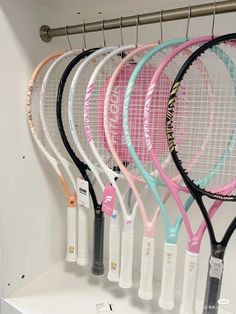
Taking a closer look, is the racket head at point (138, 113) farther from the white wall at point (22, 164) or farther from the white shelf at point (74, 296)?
the white shelf at point (74, 296)

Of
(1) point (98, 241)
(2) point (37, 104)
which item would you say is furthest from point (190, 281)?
(2) point (37, 104)

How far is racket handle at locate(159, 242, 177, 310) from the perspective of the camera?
816 mm

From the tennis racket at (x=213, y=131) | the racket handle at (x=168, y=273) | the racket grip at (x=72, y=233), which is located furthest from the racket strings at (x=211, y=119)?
the racket grip at (x=72, y=233)

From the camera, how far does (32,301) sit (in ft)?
3.36

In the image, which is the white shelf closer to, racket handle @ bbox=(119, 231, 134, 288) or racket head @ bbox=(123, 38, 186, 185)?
racket handle @ bbox=(119, 231, 134, 288)

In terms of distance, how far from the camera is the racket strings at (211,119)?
2.71 ft

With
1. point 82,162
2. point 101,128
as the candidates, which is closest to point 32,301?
point 82,162

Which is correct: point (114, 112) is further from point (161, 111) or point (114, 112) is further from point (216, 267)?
point (216, 267)

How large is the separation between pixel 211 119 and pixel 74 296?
77 cm

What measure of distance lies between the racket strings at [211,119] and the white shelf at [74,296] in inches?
19.8

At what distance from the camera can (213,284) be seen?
30.1 inches

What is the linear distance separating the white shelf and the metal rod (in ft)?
2.91

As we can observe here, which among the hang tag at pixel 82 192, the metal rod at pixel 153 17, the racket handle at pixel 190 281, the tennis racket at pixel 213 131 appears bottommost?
the racket handle at pixel 190 281

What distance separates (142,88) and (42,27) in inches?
16.7
